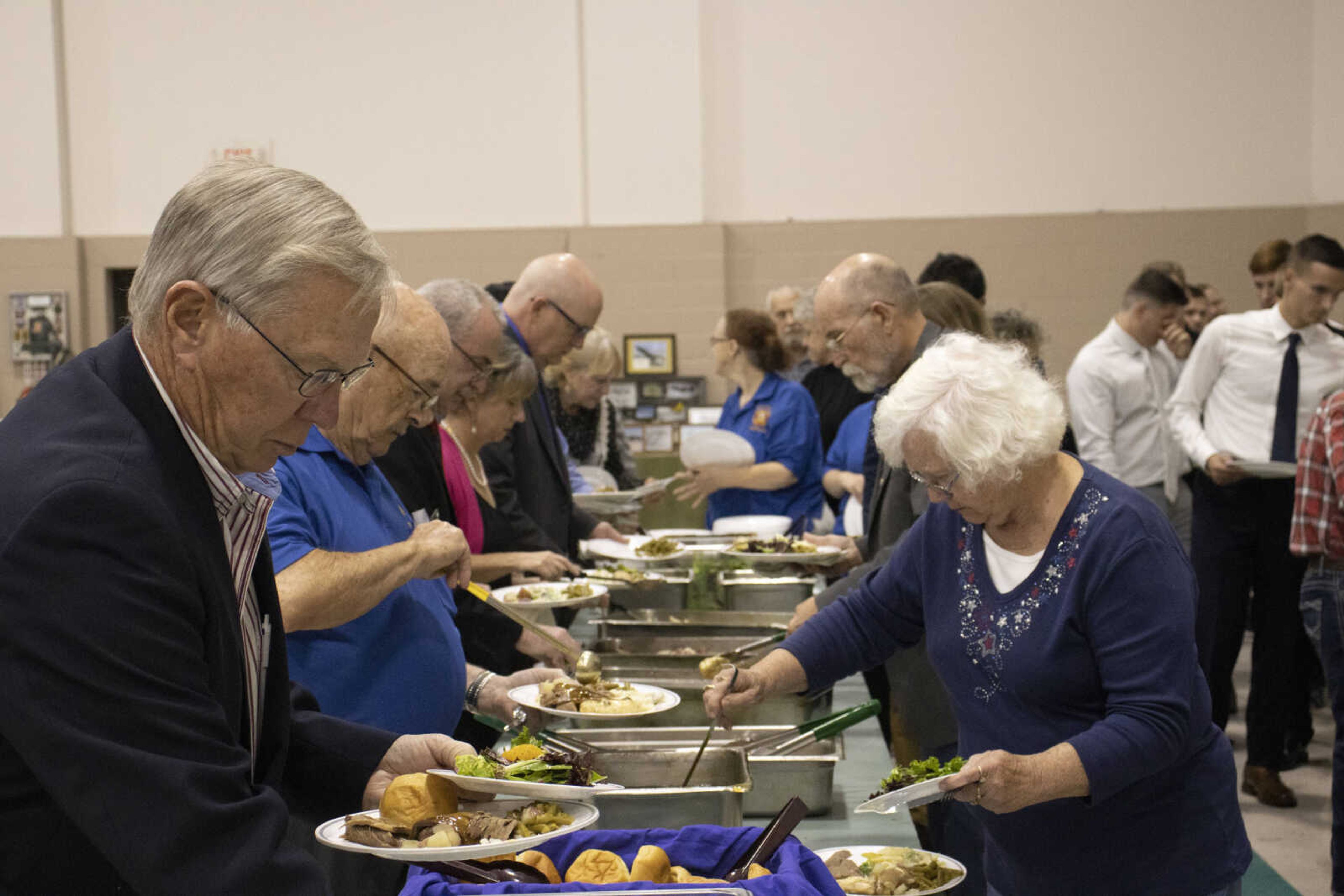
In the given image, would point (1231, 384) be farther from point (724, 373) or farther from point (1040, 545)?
point (1040, 545)

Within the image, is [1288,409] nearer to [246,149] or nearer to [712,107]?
[712,107]

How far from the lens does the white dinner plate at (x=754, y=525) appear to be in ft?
14.7

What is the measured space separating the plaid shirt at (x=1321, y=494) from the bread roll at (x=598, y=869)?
2.17 m

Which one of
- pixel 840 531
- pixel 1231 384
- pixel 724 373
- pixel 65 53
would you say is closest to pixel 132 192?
pixel 65 53

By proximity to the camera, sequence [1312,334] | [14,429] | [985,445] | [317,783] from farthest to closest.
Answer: [1312,334] < [985,445] < [317,783] < [14,429]

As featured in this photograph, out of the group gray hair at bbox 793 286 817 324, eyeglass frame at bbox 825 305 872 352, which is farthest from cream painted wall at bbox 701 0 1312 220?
Answer: eyeglass frame at bbox 825 305 872 352

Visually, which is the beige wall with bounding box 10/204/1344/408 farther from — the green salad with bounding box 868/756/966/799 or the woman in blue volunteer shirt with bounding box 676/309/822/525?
the green salad with bounding box 868/756/966/799

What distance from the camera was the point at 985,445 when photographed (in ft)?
5.68

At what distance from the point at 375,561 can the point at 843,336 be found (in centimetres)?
160

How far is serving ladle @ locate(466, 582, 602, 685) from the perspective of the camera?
218 centimetres

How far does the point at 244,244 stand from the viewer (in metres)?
1.01

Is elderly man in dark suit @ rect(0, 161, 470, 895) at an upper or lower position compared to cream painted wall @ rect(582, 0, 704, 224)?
lower

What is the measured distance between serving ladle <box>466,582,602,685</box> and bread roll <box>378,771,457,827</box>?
77cm

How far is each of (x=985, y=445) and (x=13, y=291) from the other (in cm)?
771
